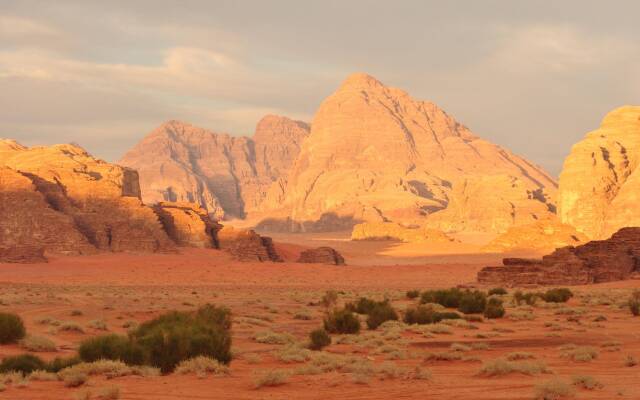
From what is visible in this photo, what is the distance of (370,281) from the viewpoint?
67125 millimetres

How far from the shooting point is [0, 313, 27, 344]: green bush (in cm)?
2003

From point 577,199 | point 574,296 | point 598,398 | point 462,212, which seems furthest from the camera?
point 462,212

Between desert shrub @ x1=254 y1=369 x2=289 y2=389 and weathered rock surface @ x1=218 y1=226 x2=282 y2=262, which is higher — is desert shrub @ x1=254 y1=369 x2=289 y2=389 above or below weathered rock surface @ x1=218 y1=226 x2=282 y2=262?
below

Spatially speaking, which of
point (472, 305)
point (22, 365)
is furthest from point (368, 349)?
point (472, 305)

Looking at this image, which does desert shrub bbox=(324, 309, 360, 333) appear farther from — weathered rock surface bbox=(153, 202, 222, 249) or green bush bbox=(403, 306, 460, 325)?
weathered rock surface bbox=(153, 202, 222, 249)

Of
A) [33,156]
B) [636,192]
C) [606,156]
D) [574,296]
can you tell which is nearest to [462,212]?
[606,156]

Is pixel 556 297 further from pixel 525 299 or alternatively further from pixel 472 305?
pixel 472 305

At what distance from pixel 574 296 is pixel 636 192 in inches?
2726

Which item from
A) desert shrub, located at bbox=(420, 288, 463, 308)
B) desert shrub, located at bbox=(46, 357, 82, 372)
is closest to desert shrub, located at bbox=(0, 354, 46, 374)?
desert shrub, located at bbox=(46, 357, 82, 372)

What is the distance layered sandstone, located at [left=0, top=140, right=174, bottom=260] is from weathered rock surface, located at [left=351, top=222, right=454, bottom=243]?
5462 cm

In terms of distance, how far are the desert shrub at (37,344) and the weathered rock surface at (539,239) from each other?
8685cm

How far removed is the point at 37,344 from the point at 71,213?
60111 millimetres

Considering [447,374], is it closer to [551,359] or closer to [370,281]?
[551,359]

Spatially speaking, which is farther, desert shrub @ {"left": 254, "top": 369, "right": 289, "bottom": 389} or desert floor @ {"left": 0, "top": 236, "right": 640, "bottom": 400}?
desert shrub @ {"left": 254, "top": 369, "right": 289, "bottom": 389}
